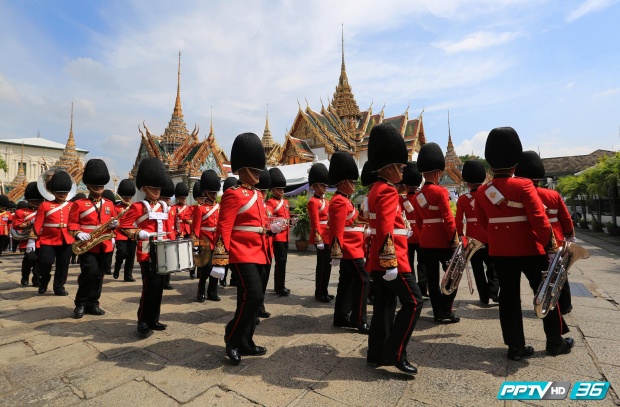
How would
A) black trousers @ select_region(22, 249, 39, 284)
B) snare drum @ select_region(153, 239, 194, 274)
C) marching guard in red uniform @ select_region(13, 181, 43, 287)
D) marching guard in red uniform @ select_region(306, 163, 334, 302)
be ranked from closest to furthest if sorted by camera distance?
snare drum @ select_region(153, 239, 194, 274) → marching guard in red uniform @ select_region(306, 163, 334, 302) → black trousers @ select_region(22, 249, 39, 284) → marching guard in red uniform @ select_region(13, 181, 43, 287)

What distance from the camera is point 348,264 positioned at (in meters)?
4.45

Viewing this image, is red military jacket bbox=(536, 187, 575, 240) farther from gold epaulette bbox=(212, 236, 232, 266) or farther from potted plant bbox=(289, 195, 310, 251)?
potted plant bbox=(289, 195, 310, 251)

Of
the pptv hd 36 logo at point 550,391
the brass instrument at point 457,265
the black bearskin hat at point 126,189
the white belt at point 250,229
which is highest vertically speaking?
the black bearskin hat at point 126,189

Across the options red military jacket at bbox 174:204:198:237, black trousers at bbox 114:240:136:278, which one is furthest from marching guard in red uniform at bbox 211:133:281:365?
black trousers at bbox 114:240:136:278

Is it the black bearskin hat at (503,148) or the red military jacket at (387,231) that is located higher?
the black bearskin hat at (503,148)

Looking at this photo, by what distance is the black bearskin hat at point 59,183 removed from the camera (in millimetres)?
6199

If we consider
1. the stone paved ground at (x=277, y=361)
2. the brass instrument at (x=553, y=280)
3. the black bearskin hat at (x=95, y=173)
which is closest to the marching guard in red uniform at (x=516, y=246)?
the brass instrument at (x=553, y=280)

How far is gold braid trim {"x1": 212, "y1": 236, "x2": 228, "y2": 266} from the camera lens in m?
3.28

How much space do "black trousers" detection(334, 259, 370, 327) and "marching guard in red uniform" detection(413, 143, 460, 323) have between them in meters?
0.93

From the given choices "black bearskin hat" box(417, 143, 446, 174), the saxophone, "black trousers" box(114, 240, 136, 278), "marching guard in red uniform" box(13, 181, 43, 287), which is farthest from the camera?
"black trousers" box(114, 240, 136, 278)

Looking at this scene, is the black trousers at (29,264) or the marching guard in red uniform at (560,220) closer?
the marching guard in red uniform at (560,220)

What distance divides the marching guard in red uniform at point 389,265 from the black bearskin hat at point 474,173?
3.00m

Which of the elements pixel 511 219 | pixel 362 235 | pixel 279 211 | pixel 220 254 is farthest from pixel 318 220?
pixel 511 219

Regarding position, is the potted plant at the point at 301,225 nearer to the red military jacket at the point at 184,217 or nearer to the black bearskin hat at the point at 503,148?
the red military jacket at the point at 184,217
